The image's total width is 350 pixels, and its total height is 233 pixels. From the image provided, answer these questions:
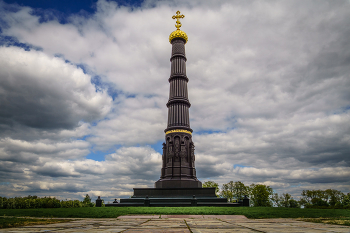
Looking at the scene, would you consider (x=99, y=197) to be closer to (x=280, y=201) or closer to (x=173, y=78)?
(x=173, y=78)

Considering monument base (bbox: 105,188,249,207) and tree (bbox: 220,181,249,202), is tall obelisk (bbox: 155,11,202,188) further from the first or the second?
tree (bbox: 220,181,249,202)

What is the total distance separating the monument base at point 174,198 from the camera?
2291cm

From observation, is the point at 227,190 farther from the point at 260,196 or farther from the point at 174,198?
the point at 174,198

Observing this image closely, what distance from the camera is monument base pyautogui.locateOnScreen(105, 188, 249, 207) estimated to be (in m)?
22.9

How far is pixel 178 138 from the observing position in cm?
3139

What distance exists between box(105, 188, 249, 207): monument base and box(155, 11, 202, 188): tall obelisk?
1.51 metres

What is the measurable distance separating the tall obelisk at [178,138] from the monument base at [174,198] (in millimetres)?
1510

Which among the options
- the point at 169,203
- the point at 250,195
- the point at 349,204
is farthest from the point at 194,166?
the point at 250,195

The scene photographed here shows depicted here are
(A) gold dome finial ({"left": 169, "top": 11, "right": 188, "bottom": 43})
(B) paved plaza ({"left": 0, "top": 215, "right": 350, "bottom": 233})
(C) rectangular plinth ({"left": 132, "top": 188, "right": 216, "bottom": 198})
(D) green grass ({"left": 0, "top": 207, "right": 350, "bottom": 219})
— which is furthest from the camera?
(A) gold dome finial ({"left": 169, "top": 11, "right": 188, "bottom": 43})

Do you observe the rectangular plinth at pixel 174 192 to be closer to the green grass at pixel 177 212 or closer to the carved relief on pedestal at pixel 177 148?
the carved relief on pedestal at pixel 177 148

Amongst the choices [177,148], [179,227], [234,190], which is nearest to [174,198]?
[177,148]

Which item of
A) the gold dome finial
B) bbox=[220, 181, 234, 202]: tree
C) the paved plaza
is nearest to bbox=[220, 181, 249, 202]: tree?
bbox=[220, 181, 234, 202]: tree

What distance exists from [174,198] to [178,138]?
9.10 m

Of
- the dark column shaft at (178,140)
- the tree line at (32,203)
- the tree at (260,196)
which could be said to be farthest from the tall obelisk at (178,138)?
the tree at (260,196)
